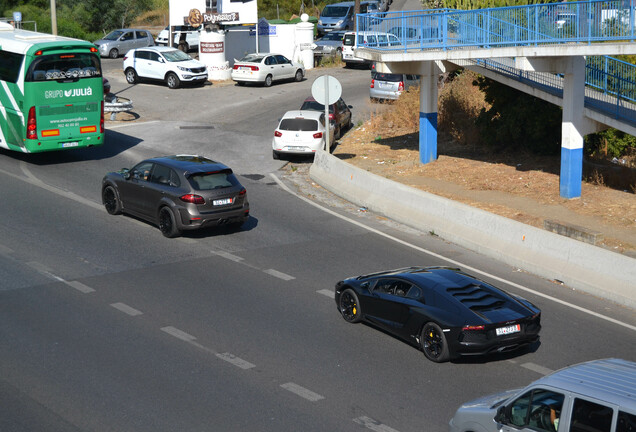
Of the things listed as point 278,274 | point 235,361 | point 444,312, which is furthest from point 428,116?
point 235,361

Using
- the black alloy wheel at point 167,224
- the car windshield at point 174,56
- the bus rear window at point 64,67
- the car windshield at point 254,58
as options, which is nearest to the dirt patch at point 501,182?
the black alloy wheel at point 167,224

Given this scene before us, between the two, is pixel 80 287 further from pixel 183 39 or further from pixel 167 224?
pixel 183 39

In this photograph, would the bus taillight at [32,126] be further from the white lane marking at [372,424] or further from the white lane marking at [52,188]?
the white lane marking at [372,424]

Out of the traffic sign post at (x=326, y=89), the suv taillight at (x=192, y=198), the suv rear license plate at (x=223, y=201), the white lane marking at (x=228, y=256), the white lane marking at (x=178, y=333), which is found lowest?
the white lane marking at (x=178, y=333)

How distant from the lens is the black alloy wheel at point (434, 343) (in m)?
12.0

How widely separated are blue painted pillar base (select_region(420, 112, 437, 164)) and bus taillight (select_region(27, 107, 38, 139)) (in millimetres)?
11649

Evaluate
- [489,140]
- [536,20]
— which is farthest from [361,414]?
[489,140]

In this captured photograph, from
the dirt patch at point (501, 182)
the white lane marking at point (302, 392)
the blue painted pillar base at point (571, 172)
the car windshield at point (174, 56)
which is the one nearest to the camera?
the white lane marking at point (302, 392)

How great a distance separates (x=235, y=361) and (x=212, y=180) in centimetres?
716

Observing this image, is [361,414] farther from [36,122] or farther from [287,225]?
[36,122]

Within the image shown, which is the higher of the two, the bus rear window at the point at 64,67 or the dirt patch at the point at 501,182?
the bus rear window at the point at 64,67

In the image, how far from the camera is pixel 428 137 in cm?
2648

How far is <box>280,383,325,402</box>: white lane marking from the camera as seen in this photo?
10.8 meters

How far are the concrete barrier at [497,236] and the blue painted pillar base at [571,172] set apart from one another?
393 cm
